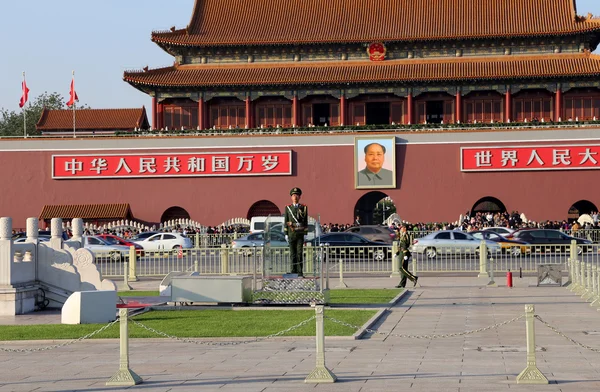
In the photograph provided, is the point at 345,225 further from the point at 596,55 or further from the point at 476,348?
the point at 476,348

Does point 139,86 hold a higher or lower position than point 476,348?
higher

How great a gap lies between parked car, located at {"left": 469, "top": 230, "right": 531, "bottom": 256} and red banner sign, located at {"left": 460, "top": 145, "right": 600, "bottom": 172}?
7979 millimetres

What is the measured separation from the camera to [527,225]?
44.7 metres

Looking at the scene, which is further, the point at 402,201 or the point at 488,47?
the point at 488,47

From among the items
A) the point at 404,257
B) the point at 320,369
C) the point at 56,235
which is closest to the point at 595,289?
the point at 404,257

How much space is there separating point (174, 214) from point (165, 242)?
377 inches

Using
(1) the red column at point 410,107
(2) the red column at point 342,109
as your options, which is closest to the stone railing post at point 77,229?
(2) the red column at point 342,109

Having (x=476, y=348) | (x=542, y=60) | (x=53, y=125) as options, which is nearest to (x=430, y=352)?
(x=476, y=348)

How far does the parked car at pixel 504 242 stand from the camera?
3173cm

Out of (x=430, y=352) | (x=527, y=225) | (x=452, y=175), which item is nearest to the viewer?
(x=430, y=352)

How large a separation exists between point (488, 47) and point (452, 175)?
25.8ft

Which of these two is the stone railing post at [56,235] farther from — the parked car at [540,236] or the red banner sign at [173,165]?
the red banner sign at [173,165]

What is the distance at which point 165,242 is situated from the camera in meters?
40.3

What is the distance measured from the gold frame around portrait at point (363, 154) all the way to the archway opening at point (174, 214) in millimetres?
8042
